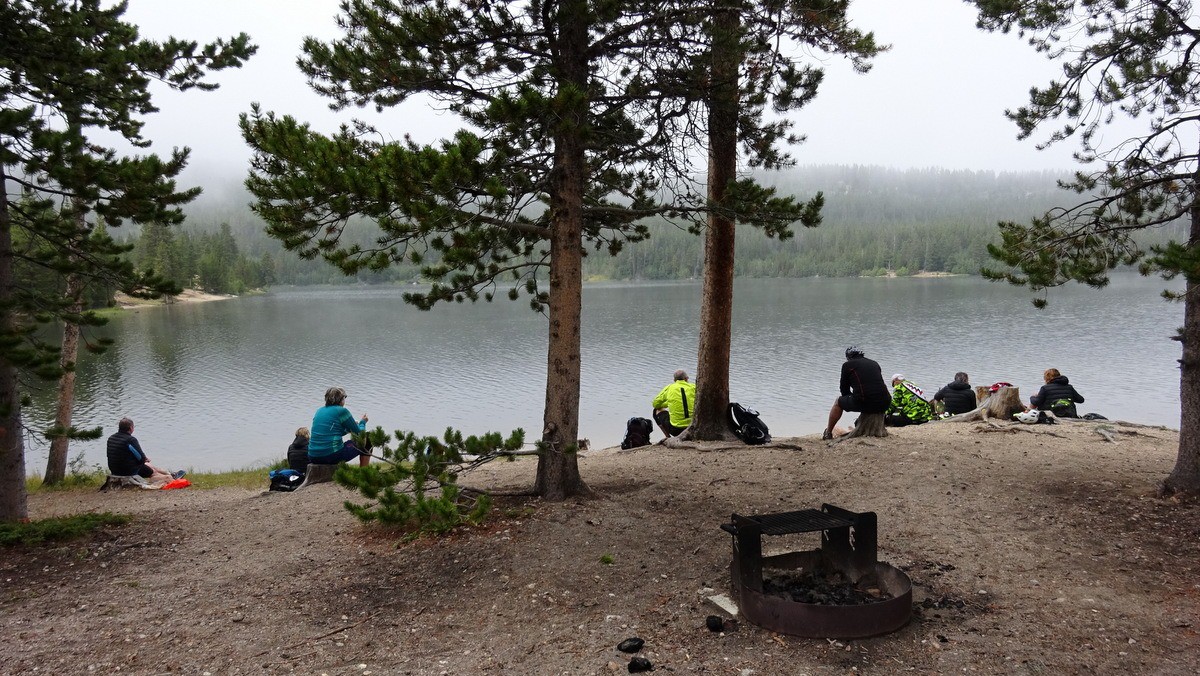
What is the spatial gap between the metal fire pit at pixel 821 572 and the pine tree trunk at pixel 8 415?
605 centimetres

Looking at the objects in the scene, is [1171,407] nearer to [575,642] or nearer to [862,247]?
[575,642]

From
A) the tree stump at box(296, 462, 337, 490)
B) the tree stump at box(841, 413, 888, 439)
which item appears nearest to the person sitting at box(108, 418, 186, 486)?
the tree stump at box(296, 462, 337, 490)

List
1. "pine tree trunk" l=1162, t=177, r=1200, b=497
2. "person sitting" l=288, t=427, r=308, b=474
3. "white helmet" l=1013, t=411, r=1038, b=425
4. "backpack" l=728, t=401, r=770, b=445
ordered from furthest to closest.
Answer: "white helmet" l=1013, t=411, r=1038, b=425
"person sitting" l=288, t=427, r=308, b=474
"backpack" l=728, t=401, r=770, b=445
"pine tree trunk" l=1162, t=177, r=1200, b=497

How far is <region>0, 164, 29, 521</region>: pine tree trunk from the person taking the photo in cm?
639

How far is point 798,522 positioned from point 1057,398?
10.4 meters

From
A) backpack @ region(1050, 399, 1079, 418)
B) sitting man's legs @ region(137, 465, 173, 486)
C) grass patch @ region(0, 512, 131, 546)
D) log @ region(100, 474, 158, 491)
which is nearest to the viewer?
grass patch @ region(0, 512, 131, 546)

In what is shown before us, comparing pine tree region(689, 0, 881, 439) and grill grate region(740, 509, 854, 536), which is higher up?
pine tree region(689, 0, 881, 439)

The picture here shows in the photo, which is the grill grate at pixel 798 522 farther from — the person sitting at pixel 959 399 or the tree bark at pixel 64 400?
the person sitting at pixel 959 399

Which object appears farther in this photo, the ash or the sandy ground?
the sandy ground

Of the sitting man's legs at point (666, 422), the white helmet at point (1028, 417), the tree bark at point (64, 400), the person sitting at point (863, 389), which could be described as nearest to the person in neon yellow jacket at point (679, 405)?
the sitting man's legs at point (666, 422)

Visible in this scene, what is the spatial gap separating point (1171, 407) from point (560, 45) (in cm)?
1975

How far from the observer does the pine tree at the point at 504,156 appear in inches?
200

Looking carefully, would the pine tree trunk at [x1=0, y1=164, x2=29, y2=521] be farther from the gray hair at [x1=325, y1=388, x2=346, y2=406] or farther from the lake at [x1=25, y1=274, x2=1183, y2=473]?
the lake at [x1=25, y1=274, x2=1183, y2=473]

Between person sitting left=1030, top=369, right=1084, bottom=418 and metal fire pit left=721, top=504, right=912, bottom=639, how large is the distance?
31.9ft
